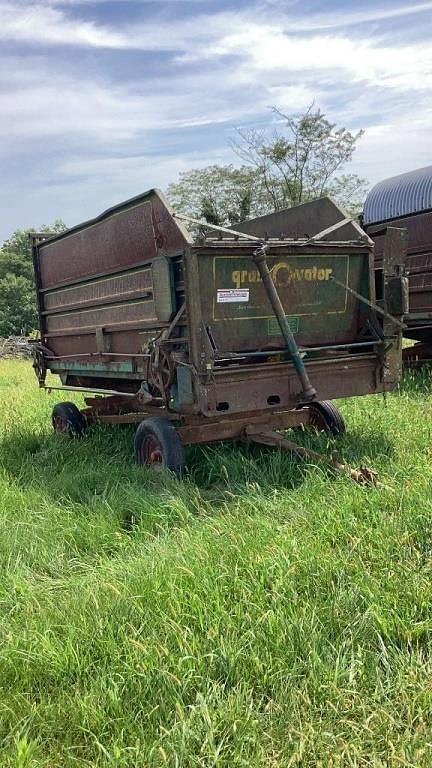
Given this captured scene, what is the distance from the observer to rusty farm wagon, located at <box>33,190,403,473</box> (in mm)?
4609

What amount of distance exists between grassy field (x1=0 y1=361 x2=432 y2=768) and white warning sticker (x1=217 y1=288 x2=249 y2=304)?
1.27 meters

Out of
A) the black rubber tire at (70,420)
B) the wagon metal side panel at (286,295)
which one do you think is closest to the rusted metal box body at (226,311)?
the wagon metal side panel at (286,295)

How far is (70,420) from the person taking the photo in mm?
7043

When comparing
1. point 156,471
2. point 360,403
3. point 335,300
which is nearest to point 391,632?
point 156,471

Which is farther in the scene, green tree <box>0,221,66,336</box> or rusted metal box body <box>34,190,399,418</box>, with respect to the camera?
green tree <box>0,221,66,336</box>

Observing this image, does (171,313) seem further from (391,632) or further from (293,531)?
(391,632)

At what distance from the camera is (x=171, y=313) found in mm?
4770

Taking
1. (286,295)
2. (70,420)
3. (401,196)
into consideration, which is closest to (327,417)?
(286,295)

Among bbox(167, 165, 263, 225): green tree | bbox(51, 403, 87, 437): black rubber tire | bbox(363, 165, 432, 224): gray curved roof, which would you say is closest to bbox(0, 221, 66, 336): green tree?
bbox(167, 165, 263, 225): green tree

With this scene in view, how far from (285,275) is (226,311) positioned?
1.81 ft

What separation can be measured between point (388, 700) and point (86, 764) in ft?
3.26

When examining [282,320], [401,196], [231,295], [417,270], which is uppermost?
[401,196]

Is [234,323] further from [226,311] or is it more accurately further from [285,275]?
[285,275]

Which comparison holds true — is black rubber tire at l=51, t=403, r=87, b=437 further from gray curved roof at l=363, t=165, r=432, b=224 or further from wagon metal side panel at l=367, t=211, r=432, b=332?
gray curved roof at l=363, t=165, r=432, b=224
